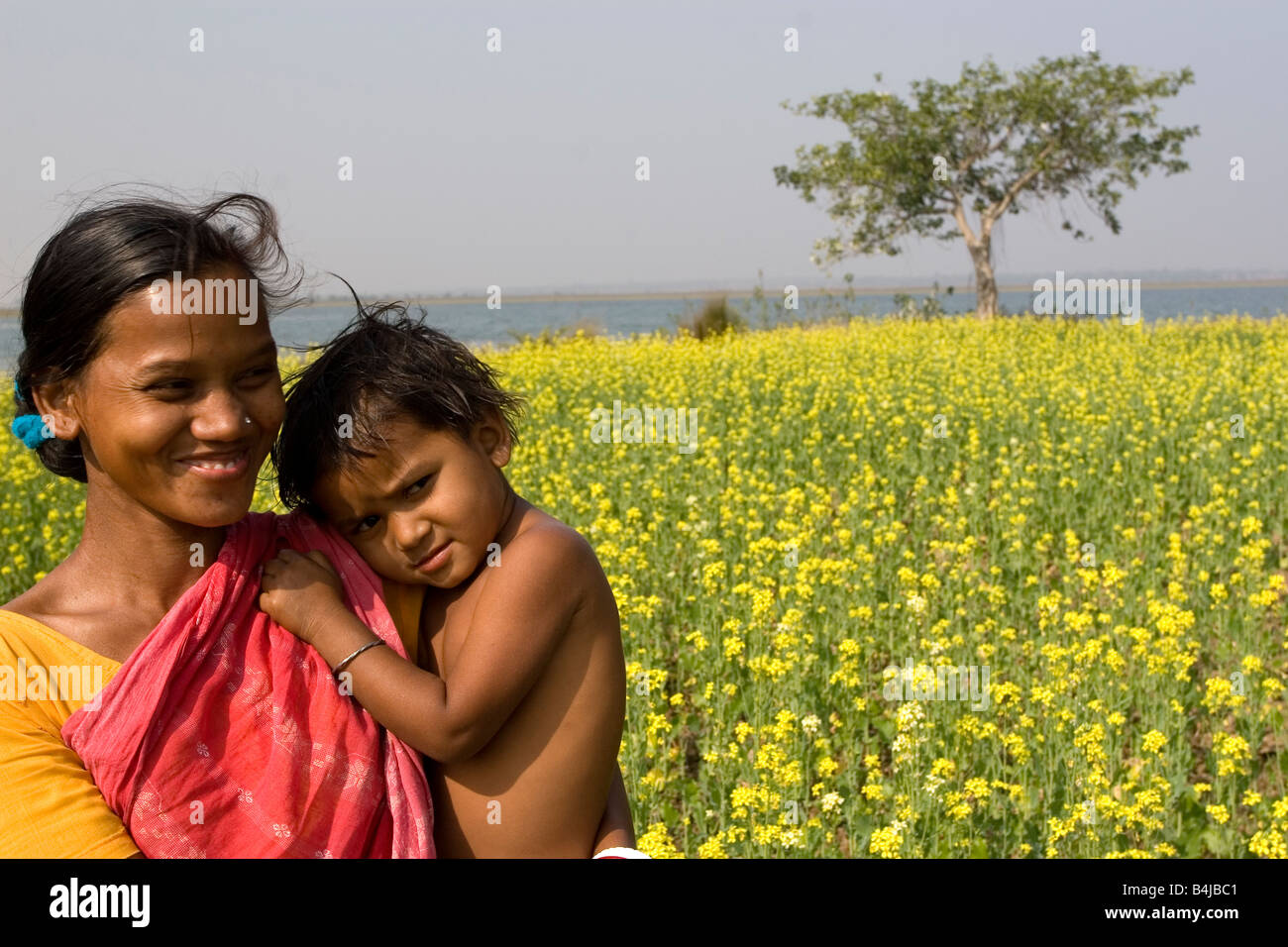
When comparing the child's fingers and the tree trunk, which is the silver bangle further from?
the tree trunk

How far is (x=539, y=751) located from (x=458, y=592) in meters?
0.26

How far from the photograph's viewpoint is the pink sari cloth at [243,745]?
5.03ft

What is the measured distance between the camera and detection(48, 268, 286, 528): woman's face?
5.21ft

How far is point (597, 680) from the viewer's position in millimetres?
1848

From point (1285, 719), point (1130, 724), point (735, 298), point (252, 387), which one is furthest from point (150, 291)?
point (735, 298)

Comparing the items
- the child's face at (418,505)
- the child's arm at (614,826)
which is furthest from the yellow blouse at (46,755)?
the child's arm at (614,826)

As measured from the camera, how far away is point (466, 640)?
1.75 metres

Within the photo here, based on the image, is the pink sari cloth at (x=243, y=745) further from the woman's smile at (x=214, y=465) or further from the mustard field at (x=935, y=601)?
the mustard field at (x=935, y=601)

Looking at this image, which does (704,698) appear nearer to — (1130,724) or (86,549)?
(1130,724)

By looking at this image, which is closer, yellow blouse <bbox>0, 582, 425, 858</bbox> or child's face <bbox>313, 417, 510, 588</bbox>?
yellow blouse <bbox>0, 582, 425, 858</bbox>

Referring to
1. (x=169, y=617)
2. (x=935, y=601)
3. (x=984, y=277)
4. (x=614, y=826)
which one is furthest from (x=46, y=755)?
(x=984, y=277)

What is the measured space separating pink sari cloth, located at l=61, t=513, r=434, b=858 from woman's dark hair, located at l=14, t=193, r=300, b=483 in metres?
0.33

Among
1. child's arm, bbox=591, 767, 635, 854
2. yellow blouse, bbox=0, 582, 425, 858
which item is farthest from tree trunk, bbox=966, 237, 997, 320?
yellow blouse, bbox=0, 582, 425, 858

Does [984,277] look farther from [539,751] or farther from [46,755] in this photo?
[46,755]
